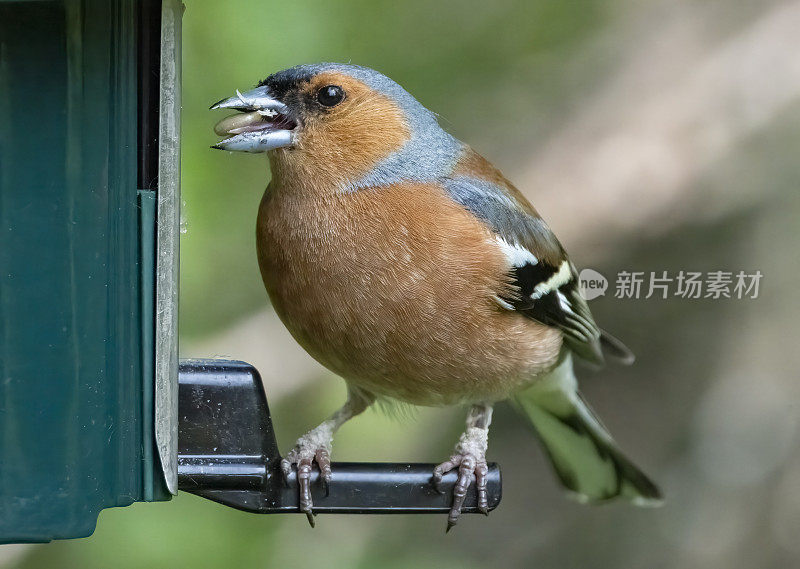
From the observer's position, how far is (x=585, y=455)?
4176mm

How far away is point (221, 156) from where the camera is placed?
4.23 meters

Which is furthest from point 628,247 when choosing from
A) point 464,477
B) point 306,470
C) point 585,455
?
point 306,470

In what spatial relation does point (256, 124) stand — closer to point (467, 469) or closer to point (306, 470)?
point (306, 470)

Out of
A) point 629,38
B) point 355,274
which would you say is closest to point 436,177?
point 355,274

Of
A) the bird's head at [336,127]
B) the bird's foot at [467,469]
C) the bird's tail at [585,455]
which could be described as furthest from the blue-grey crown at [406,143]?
the bird's tail at [585,455]

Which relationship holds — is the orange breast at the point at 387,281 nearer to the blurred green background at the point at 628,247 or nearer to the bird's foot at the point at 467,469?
the bird's foot at the point at 467,469

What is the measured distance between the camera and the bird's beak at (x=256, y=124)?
277 cm

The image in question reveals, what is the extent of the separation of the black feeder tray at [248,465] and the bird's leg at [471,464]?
15cm

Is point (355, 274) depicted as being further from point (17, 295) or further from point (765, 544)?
point (765, 544)

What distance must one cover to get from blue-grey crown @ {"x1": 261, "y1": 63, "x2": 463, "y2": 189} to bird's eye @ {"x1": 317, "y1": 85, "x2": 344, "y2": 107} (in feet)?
0.18

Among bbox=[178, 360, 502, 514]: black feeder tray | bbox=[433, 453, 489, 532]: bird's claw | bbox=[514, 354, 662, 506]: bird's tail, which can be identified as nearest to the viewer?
bbox=[178, 360, 502, 514]: black feeder tray

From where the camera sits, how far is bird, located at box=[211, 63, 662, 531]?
3000 mm

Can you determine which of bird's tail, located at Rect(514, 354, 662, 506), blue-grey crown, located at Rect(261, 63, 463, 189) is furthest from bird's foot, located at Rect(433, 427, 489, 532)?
blue-grey crown, located at Rect(261, 63, 463, 189)

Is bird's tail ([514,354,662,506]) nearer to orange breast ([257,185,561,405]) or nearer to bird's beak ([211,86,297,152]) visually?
orange breast ([257,185,561,405])
